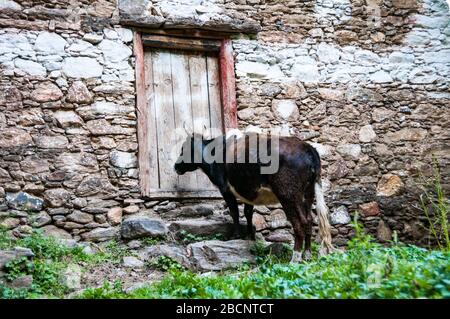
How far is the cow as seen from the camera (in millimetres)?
4891

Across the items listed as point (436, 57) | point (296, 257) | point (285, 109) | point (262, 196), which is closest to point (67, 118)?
point (262, 196)

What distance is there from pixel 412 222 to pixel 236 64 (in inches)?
119

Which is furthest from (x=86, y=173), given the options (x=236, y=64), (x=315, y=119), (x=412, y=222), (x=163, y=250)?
(x=412, y=222)

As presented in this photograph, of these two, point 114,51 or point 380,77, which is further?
point 380,77

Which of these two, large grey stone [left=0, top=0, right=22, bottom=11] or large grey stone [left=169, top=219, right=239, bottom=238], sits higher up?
large grey stone [left=0, top=0, right=22, bottom=11]

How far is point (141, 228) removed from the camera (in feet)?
17.8

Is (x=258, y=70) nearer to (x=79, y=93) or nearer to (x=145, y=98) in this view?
(x=145, y=98)

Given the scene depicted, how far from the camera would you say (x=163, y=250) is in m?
5.05

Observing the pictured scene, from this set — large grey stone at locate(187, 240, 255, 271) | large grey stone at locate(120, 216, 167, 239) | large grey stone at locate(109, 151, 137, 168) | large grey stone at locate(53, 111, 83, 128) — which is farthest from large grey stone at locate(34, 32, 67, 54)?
large grey stone at locate(187, 240, 255, 271)

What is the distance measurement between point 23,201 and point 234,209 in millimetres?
2251

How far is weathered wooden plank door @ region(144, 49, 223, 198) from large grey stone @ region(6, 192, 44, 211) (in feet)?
4.21

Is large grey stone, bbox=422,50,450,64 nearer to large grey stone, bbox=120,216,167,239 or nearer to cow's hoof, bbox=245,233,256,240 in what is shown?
cow's hoof, bbox=245,233,256,240
